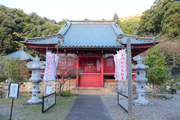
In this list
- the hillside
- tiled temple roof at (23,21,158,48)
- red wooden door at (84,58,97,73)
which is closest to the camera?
tiled temple roof at (23,21,158,48)

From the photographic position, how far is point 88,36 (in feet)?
43.9

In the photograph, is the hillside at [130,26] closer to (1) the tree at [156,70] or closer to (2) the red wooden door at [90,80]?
(2) the red wooden door at [90,80]

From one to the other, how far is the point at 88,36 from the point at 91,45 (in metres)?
3.58

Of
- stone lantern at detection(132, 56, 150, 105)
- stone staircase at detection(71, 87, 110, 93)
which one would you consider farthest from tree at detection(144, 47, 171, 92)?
stone staircase at detection(71, 87, 110, 93)

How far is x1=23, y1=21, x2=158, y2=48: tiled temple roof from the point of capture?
33.9 ft

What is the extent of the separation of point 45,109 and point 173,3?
87.3ft

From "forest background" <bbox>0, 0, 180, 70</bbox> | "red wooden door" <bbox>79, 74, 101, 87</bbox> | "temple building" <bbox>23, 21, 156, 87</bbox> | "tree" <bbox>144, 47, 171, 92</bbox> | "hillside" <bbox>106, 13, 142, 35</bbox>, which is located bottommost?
"red wooden door" <bbox>79, 74, 101, 87</bbox>

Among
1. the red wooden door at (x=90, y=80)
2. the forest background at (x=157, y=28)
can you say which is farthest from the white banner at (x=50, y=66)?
the forest background at (x=157, y=28)

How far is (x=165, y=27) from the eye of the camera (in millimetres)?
21328

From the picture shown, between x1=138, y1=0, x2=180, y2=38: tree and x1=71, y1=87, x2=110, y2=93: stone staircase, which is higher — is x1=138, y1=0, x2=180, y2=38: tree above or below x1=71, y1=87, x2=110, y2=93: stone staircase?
above

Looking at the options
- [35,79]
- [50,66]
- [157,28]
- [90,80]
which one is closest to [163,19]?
[157,28]

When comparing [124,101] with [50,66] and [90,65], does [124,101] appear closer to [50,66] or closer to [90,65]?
[50,66]

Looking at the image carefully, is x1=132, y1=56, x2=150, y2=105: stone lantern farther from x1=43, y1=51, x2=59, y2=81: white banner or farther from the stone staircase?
x1=43, y1=51, x2=59, y2=81: white banner

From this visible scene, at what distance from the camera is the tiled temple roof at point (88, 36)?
10.3 m
